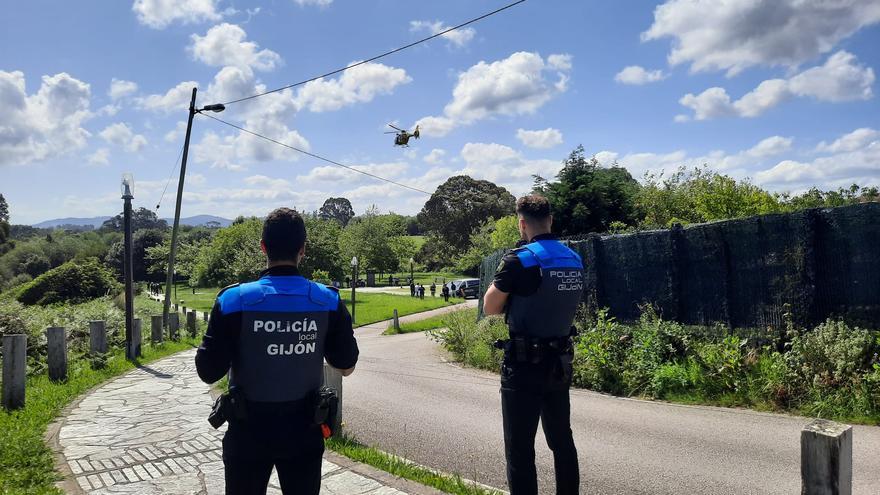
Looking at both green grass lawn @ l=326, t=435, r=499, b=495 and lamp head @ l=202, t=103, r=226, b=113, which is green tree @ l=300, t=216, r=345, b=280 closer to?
lamp head @ l=202, t=103, r=226, b=113

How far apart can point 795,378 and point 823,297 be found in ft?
4.47

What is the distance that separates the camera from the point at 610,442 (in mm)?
5914

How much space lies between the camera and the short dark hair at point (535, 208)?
12.3 ft

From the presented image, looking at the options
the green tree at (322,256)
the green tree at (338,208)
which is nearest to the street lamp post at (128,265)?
the green tree at (322,256)

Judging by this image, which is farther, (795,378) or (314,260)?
(314,260)

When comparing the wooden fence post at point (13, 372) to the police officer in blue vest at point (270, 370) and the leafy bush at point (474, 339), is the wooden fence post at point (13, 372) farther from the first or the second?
the leafy bush at point (474, 339)

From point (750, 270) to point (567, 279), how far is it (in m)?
6.14

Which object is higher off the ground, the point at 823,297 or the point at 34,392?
the point at 823,297

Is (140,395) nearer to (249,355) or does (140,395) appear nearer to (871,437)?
(249,355)

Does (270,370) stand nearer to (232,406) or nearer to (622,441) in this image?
(232,406)

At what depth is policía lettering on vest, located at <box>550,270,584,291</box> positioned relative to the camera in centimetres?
359

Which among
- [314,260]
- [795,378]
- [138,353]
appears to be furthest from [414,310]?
[795,378]

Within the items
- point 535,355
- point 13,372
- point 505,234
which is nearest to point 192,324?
point 13,372

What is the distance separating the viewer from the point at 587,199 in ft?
75.6
